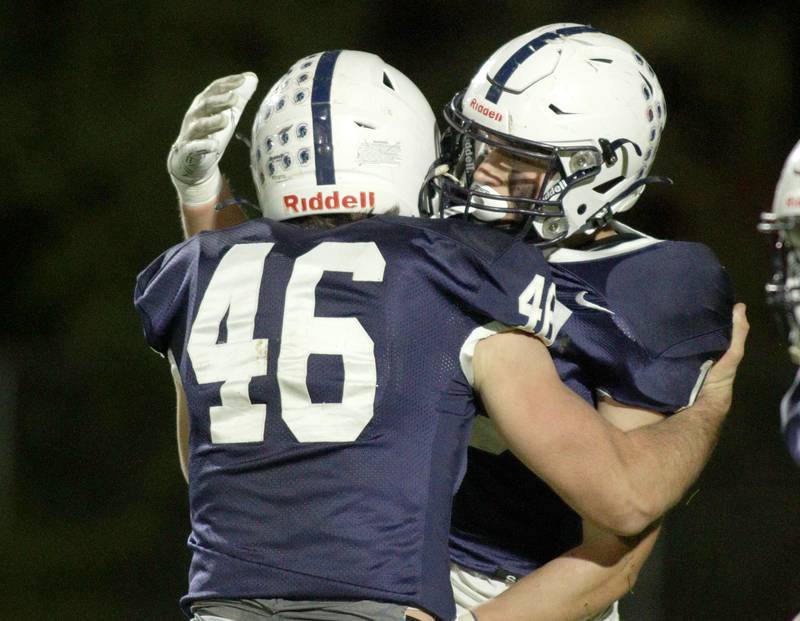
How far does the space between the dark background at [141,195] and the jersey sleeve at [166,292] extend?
2147 mm

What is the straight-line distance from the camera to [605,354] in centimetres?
186

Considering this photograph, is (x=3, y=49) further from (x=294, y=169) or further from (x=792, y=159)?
(x=792, y=159)

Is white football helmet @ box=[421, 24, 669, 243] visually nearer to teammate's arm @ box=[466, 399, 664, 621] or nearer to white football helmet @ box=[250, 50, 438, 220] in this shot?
white football helmet @ box=[250, 50, 438, 220]

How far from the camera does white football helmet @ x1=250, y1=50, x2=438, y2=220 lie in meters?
1.89

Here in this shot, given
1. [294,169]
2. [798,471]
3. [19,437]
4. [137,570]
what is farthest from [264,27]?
[294,169]

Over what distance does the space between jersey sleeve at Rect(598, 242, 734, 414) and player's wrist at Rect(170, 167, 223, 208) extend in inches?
29.1

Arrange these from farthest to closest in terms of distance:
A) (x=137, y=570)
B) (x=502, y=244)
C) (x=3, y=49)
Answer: (x=3, y=49) < (x=137, y=570) < (x=502, y=244)

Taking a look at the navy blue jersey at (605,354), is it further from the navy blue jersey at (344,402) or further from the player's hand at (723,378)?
the navy blue jersey at (344,402)

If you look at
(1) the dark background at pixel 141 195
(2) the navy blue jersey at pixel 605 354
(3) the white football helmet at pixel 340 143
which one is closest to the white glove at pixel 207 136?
(3) the white football helmet at pixel 340 143

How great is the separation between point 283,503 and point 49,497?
2.80m

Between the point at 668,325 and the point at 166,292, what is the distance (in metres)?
0.74

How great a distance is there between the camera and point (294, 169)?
1917mm

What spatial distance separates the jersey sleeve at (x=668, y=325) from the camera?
6.16ft

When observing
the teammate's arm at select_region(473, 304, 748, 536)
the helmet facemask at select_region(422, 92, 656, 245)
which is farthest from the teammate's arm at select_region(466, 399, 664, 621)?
the helmet facemask at select_region(422, 92, 656, 245)
